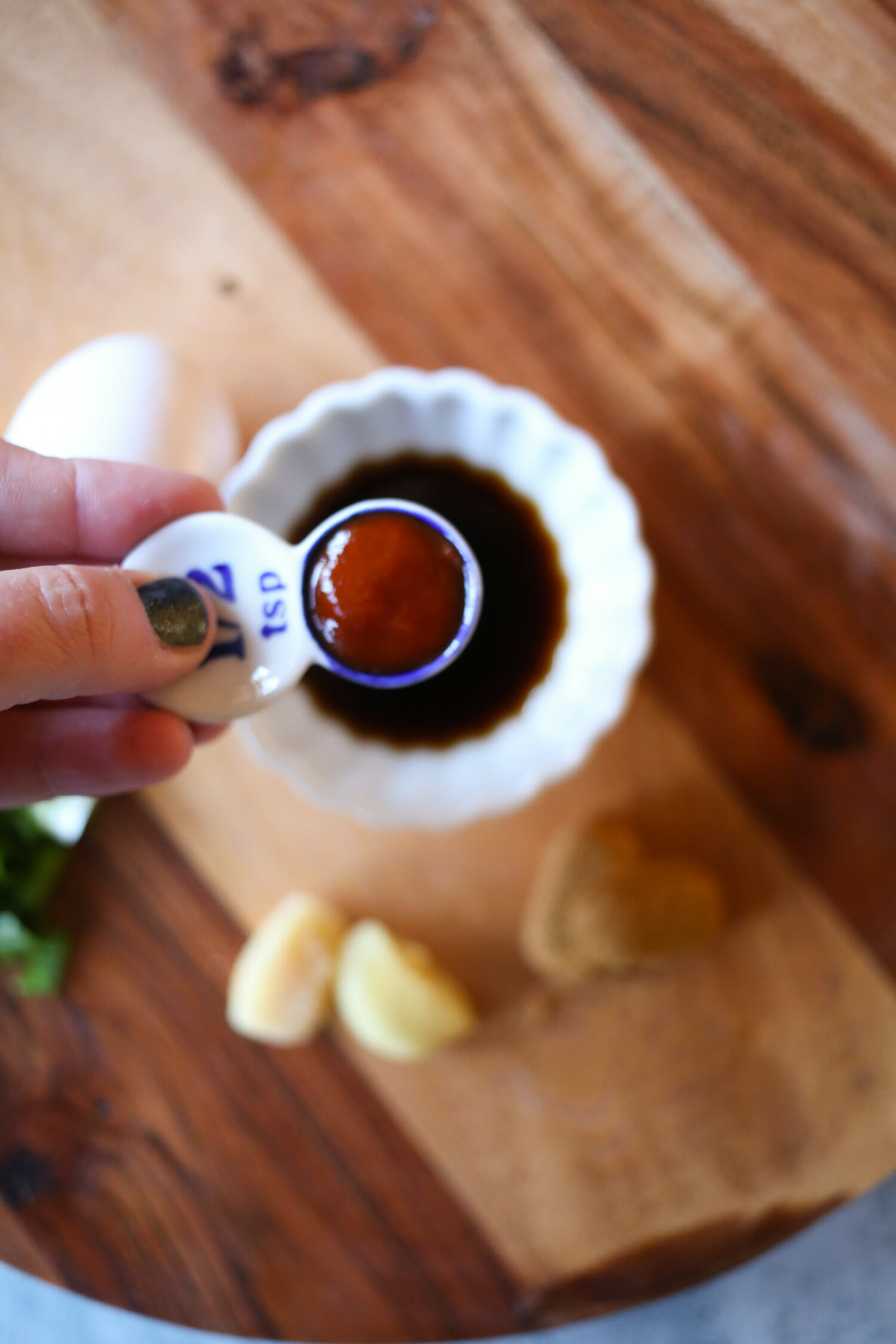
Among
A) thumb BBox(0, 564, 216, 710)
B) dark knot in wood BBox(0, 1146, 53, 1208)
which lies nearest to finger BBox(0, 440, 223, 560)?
thumb BBox(0, 564, 216, 710)

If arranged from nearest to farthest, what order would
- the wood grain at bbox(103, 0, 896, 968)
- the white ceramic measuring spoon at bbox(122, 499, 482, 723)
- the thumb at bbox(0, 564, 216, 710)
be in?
the thumb at bbox(0, 564, 216, 710) < the white ceramic measuring spoon at bbox(122, 499, 482, 723) < the wood grain at bbox(103, 0, 896, 968)

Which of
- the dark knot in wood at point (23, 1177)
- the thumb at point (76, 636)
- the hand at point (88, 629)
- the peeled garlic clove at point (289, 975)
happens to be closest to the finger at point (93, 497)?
the hand at point (88, 629)

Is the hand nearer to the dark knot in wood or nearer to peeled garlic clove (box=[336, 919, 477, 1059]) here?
peeled garlic clove (box=[336, 919, 477, 1059])

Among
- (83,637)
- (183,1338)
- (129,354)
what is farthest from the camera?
(183,1338)

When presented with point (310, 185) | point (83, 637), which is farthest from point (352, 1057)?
point (310, 185)

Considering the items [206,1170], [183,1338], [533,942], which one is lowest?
[183,1338]

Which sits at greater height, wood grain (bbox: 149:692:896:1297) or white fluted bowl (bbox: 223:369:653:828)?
white fluted bowl (bbox: 223:369:653:828)

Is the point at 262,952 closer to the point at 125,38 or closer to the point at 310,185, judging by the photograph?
the point at 310,185

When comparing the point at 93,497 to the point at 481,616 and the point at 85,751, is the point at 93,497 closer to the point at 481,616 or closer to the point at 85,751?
the point at 85,751
